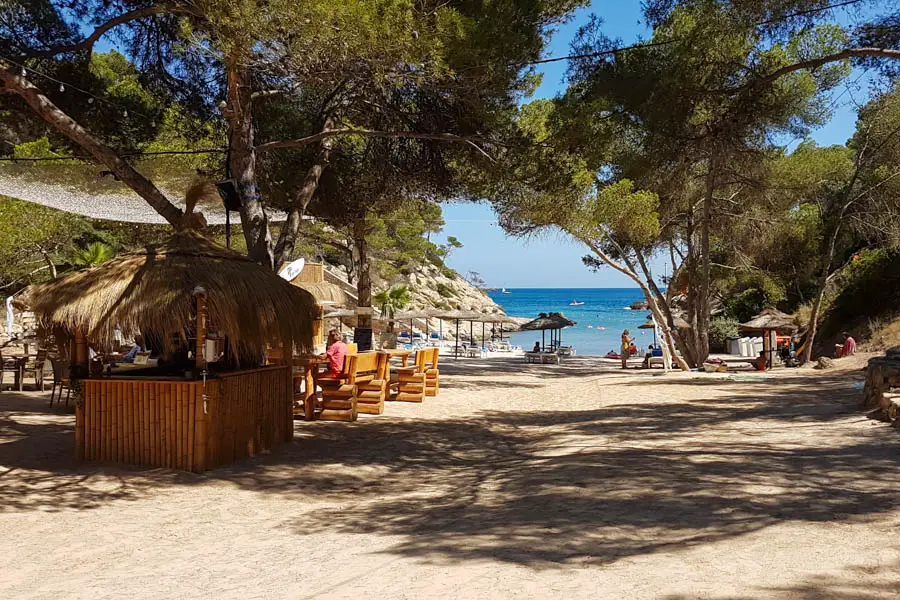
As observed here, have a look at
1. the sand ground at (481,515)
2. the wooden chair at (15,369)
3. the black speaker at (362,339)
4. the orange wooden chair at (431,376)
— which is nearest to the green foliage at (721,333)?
the black speaker at (362,339)

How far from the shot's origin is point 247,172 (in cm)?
833

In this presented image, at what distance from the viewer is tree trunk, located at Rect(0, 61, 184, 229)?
291 inches

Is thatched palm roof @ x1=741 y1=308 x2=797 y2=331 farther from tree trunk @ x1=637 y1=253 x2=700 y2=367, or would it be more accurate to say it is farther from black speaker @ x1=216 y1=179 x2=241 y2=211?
black speaker @ x1=216 y1=179 x2=241 y2=211

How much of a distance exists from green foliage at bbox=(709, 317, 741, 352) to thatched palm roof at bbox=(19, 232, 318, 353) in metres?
24.9

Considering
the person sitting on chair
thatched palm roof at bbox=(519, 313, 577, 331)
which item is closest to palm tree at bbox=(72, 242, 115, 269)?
thatched palm roof at bbox=(519, 313, 577, 331)

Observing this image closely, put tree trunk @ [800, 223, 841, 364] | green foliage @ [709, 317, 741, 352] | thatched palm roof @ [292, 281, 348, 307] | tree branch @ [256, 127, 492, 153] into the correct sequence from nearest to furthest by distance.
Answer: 1. tree branch @ [256, 127, 492, 153]
2. thatched palm roof @ [292, 281, 348, 307]
3. tree trunk @ [800, 223, 841, 364]
4. green foliage @ [709, 317, 741, 352]

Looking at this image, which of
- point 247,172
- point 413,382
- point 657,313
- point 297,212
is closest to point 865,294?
point 657,313

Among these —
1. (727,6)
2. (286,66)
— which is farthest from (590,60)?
(286,66)

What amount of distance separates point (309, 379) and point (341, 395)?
47cm

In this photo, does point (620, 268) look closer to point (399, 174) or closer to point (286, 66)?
point (399, 174)

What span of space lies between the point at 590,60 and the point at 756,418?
6105 mm

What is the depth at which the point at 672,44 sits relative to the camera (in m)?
10.7

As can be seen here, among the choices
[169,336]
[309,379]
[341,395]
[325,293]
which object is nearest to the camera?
[169,336]

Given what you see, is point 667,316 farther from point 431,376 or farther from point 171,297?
point 171,297
